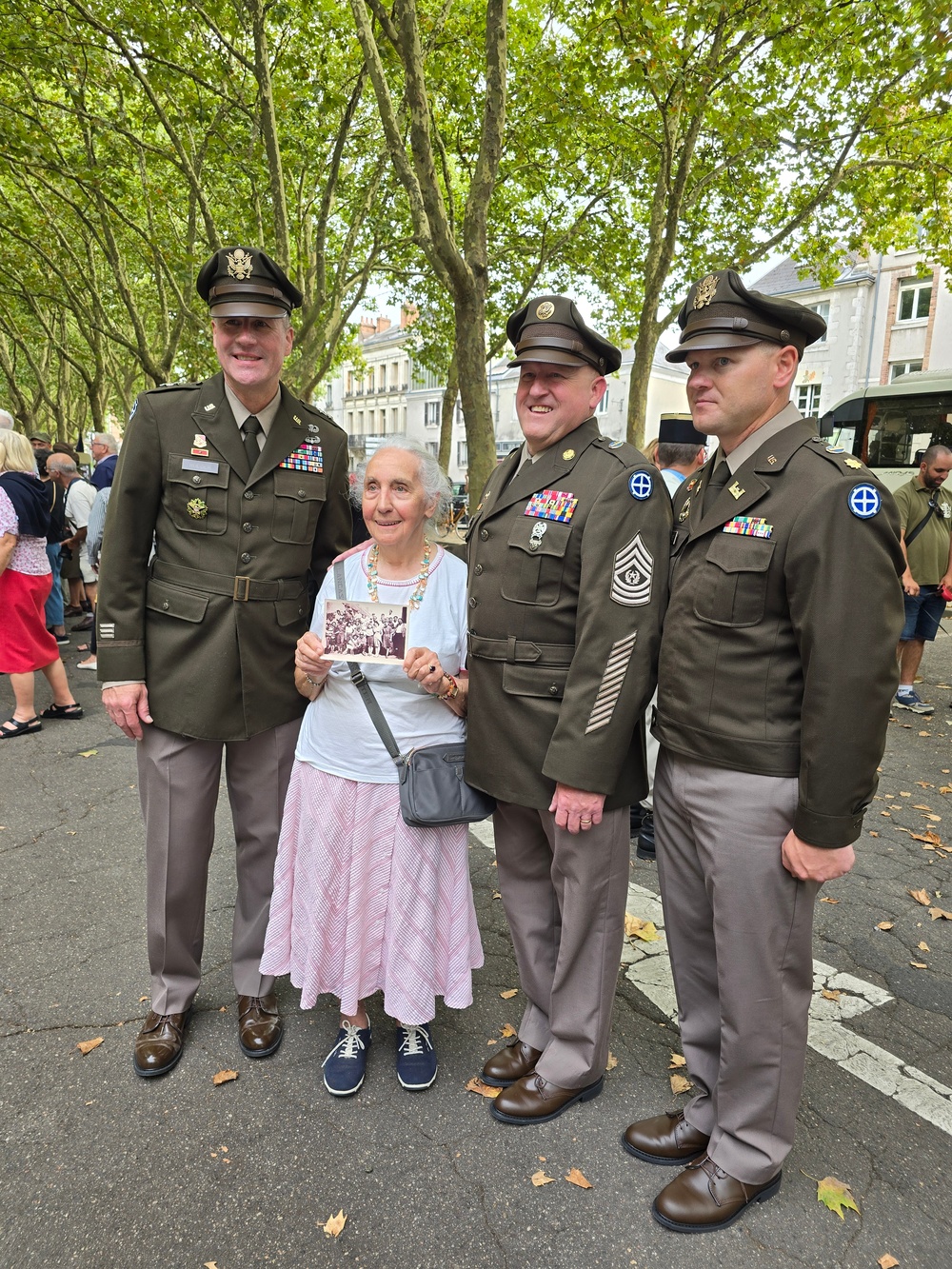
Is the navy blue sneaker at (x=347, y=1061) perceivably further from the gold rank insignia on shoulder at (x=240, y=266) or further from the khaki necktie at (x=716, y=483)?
the gold rank insignia on shoulder at (x=240, y=266)

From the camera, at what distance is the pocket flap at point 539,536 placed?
2.29 m

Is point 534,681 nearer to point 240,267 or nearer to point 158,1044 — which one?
point 240,267

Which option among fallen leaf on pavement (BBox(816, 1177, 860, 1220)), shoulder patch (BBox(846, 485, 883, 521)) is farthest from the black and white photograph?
fallen leaf on pavement (BBox(816, 1177, 860, 1220))

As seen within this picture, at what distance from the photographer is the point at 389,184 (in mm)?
14961

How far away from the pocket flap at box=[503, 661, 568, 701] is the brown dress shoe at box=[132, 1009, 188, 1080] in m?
1.64

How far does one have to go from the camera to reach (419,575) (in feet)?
8.52

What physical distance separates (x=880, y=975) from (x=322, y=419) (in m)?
3.11

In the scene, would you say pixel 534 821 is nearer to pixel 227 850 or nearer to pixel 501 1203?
pixel 501 1203

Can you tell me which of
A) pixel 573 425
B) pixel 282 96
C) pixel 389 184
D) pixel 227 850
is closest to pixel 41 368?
pixel 389 184

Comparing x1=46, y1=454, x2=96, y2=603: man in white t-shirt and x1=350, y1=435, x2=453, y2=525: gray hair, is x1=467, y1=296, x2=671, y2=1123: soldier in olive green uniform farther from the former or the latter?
x1=46, y1=454, x2=96, y2=603: man in white t-shirt

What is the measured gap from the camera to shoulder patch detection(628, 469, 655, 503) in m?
2.23

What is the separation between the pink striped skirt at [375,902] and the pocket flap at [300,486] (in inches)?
36.3

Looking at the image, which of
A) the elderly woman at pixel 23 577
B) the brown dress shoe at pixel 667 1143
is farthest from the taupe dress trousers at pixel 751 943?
the elderly woman at pixel 23 577

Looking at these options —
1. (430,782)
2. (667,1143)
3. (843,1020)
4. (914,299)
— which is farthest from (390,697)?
(914,299)
